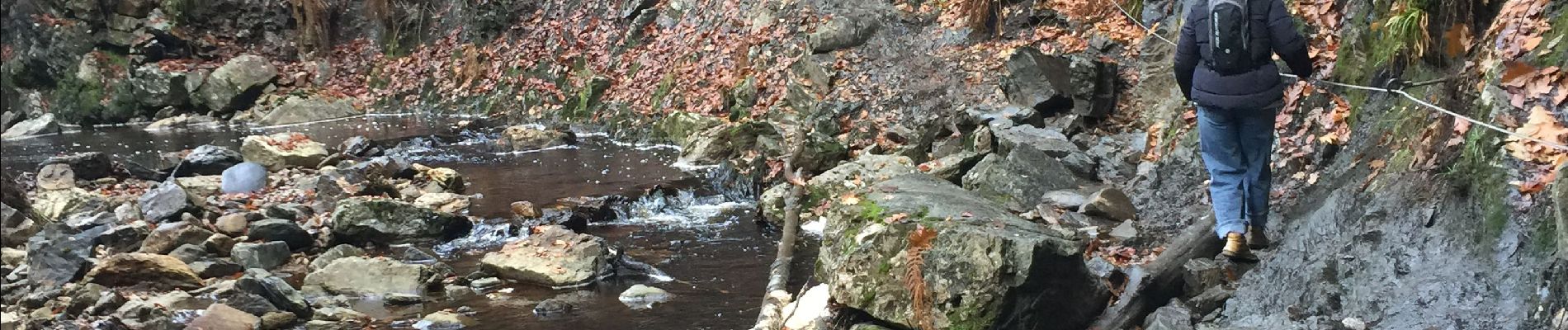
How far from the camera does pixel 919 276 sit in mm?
4707

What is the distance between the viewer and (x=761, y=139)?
11.9m

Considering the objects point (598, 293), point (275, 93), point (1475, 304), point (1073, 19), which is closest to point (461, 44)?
point (275, 93)

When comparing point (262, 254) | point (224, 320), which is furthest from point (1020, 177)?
point (262, 254)

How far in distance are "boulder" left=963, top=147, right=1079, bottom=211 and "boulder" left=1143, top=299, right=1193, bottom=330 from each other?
114 inches

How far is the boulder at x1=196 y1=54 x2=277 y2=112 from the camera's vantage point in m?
21.4

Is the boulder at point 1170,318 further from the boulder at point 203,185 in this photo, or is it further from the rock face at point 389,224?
the boulder at point 203,185

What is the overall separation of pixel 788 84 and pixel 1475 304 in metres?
9.90

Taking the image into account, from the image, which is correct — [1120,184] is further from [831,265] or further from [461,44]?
[461,44]

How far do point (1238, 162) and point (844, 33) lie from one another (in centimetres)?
894

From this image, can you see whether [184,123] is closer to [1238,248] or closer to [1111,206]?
[1111,206]

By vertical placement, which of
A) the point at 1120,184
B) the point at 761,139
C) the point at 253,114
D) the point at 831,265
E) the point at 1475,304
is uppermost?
the point at 1475,304

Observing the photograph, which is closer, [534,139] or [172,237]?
[172,237]

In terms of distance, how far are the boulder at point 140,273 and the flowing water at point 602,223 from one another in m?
1.34

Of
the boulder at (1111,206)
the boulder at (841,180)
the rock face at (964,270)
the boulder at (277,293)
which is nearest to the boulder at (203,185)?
the boulder at (277,293)
